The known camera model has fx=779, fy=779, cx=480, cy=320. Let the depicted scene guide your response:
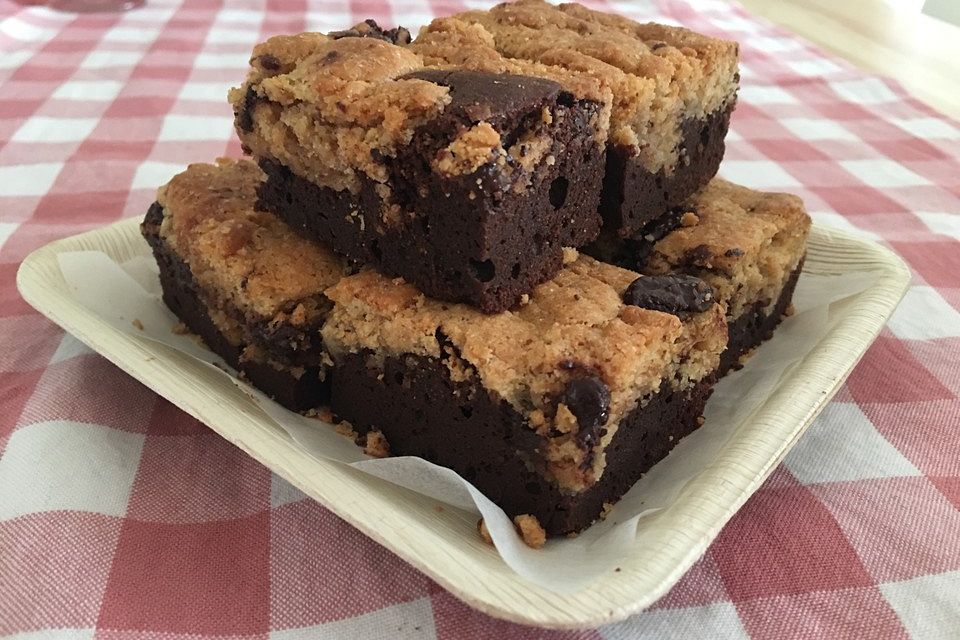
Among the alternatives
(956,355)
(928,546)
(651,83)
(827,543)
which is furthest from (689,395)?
(956,355)

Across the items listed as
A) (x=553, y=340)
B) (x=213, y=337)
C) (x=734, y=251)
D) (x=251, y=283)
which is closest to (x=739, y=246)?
(x=734, y=251)

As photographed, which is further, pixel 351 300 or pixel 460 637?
pixel 351 300

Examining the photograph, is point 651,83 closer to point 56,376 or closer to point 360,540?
point 360,540

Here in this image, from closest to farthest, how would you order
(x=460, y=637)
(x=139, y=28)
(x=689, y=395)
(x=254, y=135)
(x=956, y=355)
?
(x=460, y=637) < (x=689, y=395) < (x=254, y=135) < (x=956, y=355) < (x=139, y=28)

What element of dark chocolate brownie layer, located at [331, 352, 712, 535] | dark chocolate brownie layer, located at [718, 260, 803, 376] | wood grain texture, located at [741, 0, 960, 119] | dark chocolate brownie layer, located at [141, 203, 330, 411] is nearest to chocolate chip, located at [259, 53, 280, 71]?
dark chocolate brownie layer, located at [141, 203, 330, 411]

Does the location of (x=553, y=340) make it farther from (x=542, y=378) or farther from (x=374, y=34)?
(x=374, y=34)

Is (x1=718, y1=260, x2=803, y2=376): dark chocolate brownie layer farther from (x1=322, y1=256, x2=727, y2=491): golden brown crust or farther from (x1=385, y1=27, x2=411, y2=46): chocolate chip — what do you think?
(x1=385, y1=27, x2=411, y2=46): chocolate chip

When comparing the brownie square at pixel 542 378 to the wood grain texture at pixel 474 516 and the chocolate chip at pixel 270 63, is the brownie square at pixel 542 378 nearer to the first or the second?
the wood grain texture at pixel 474 516
